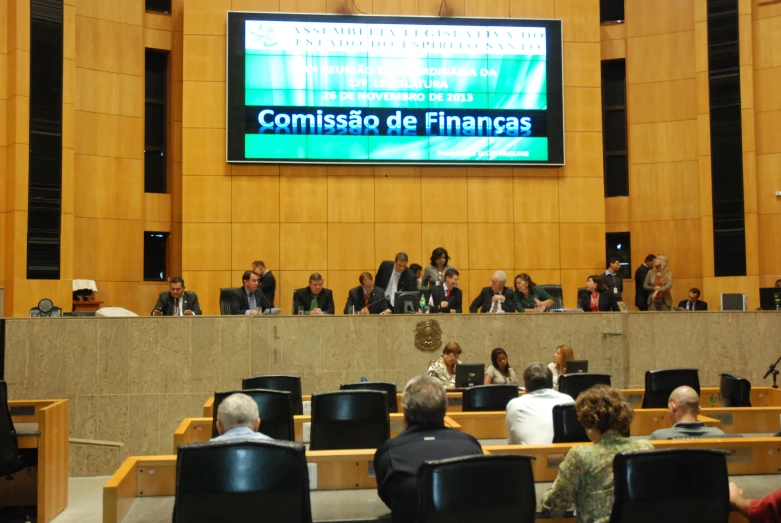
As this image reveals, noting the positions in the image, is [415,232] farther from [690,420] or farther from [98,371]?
[690,420]

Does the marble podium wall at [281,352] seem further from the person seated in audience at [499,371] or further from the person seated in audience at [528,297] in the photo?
the person seated in audience at [499,371]

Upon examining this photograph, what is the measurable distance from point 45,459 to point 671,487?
529 cm

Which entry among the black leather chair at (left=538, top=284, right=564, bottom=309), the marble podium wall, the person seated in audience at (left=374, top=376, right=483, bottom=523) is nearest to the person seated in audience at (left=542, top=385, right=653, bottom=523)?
the person seated in audience at (left=374, top=376, right=483, bottom=523)

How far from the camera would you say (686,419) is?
457cm

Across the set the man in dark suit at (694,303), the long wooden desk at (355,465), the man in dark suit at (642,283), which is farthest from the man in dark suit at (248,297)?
the man in dark suit at (694,303)

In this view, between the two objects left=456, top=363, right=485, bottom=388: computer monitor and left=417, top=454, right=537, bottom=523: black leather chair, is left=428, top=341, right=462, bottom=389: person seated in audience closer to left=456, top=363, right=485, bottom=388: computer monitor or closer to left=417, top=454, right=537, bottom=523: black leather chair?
left=456, top=363, right=485, bottom=388: computer monitor

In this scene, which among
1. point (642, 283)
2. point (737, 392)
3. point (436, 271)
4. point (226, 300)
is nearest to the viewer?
point (737, 392)

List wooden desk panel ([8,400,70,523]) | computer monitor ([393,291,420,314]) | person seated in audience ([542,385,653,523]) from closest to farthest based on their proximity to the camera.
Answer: person seated in audience ([542,385,653,523]), wooden desk panel ([8,400,70,523]), computer monitor ([393,291,420,314])

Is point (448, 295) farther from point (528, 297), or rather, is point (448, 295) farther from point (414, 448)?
point (414, 448)

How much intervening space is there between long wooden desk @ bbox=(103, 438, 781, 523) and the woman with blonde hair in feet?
31.4

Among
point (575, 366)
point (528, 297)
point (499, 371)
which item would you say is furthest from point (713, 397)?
A: point (528, 297)

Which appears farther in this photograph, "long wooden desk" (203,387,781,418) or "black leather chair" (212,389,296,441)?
"long wooden desk" (203,387,781,418)

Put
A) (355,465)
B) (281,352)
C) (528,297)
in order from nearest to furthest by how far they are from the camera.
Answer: (355,465), (281,352), (528,297)

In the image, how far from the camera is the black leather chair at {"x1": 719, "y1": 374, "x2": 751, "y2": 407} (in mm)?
7043
